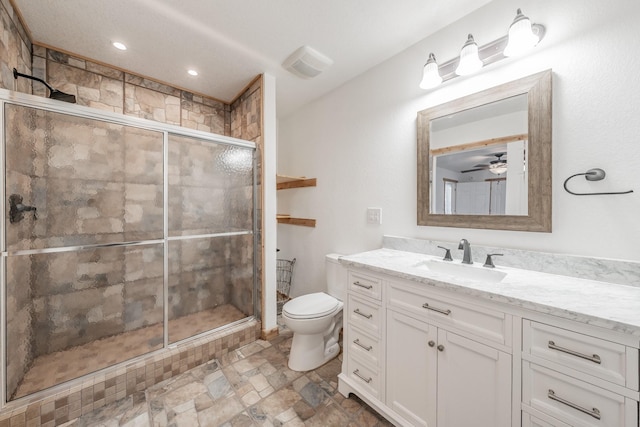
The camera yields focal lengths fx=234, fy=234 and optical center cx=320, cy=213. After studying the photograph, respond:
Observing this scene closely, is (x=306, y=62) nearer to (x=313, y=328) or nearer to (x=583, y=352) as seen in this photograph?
(x=313, y=328)

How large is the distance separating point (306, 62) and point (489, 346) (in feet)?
7.03

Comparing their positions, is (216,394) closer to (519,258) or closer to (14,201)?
(14,201)

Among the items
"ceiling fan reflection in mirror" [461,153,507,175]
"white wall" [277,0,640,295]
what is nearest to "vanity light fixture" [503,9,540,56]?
"white wall" [277,0,640,295]

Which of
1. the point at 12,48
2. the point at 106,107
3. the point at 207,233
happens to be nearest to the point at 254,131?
the point at 207,233

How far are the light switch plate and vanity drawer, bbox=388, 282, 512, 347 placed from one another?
0.80 m

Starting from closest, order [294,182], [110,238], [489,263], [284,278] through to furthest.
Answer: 1. [489,263]
2. [110,238]
3. [294,182]
4. [284,278]

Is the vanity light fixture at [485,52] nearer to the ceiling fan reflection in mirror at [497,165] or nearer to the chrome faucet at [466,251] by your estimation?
the ceiling fan reflection in mirror at [497,165]

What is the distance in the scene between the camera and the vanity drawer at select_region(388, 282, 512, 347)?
93 cm

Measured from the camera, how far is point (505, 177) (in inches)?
53.6

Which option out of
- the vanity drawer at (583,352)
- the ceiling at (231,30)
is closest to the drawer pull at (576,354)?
the vanity drawer at (583,352)

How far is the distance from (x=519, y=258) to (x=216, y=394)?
2.02 m

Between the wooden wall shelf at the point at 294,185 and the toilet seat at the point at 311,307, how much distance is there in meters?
0.91

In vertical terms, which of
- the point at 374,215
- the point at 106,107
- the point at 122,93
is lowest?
the point at 374,215

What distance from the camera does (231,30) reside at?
1604 millimetres
